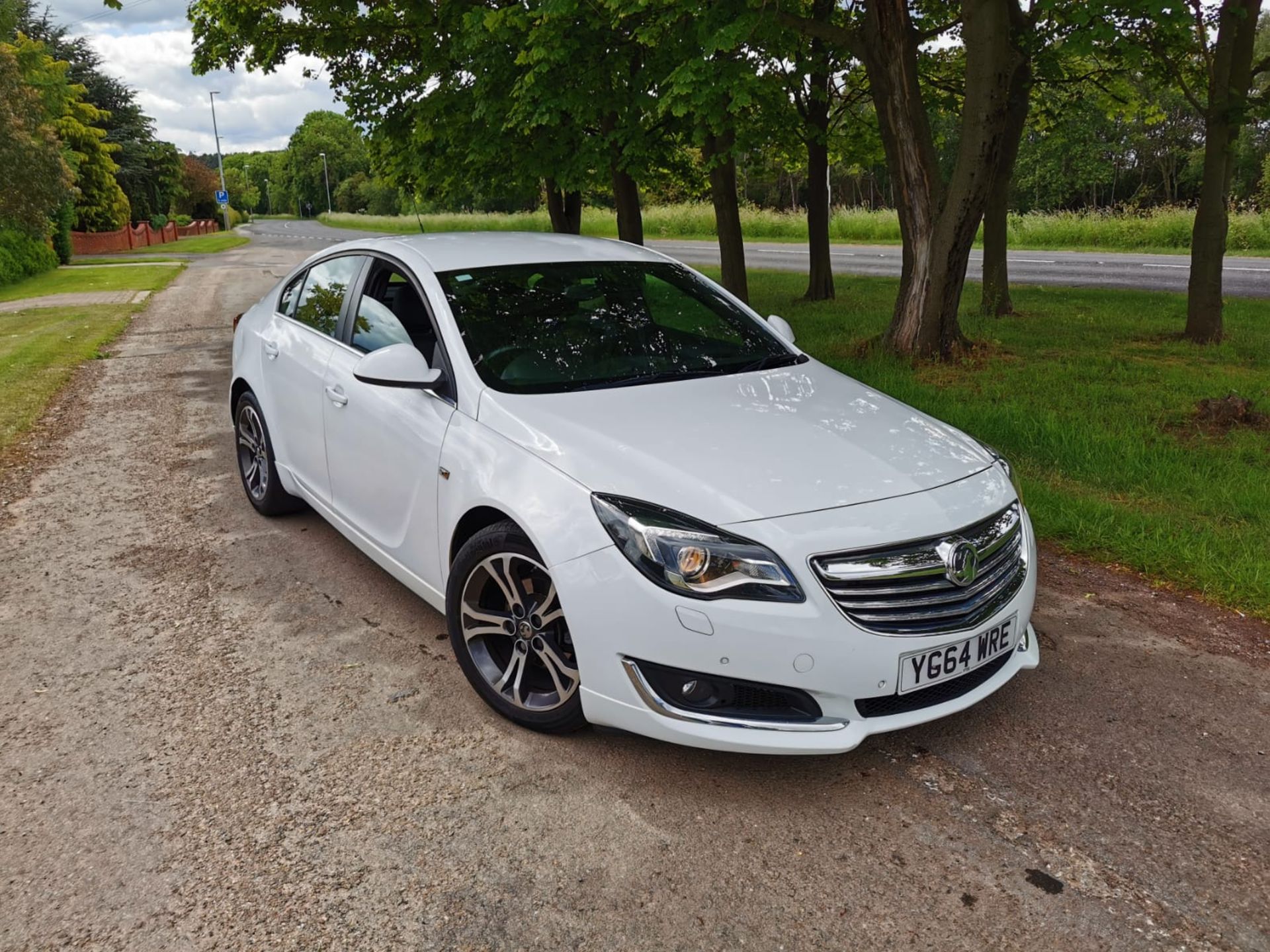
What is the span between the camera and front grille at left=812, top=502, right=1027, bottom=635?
288cm

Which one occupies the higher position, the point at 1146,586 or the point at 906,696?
the point at 906,696

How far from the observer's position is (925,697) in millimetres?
3057

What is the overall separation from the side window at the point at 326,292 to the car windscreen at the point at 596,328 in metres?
0.79

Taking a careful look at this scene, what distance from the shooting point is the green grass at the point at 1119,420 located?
5.04m

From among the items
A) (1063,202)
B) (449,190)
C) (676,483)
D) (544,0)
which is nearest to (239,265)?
(449,190)

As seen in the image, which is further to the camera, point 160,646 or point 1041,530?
point 1041,530

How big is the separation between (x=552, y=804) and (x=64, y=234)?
38.3 m

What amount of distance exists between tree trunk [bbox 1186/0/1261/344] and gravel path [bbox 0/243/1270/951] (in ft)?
24.5

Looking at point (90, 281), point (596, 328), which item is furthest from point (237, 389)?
point (90, 281)

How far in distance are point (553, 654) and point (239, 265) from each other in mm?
30358

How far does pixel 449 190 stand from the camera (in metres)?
16.7

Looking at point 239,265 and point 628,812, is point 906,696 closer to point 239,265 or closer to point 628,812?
point 628,812

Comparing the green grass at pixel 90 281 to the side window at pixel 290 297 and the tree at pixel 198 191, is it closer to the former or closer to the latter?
the side window at pixel 290 297

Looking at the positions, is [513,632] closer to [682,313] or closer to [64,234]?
[682,313]
